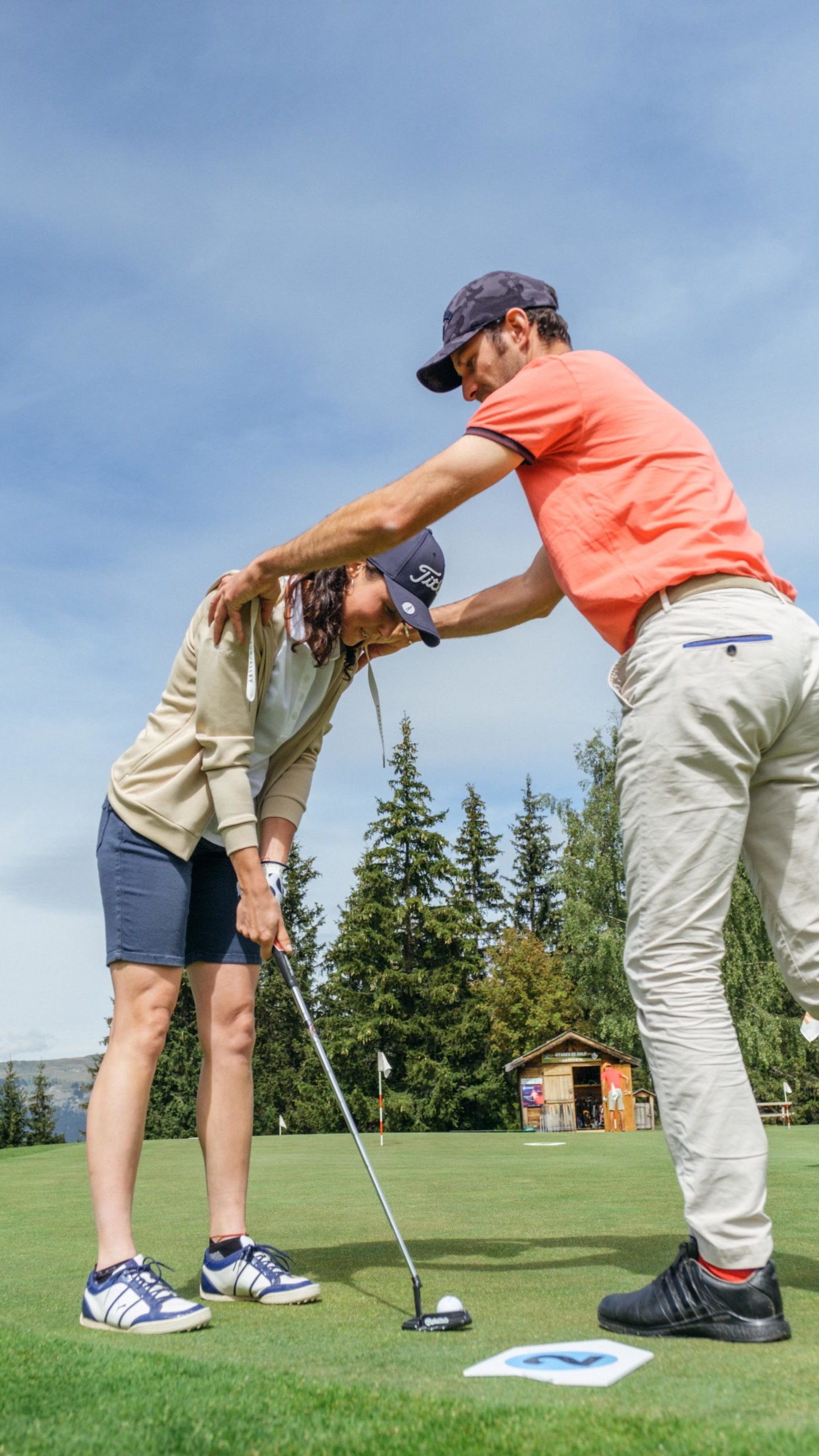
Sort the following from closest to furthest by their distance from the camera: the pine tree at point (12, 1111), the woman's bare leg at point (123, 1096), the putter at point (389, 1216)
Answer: the putter at point (389, 1216)
the woman's bare leg at point (123, 1096)
the pine tree at point (12, 1111)

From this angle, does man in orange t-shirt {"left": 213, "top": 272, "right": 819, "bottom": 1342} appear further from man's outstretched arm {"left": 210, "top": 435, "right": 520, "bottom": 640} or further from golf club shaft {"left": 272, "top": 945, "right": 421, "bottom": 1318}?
golf club shaft {"left": 272, "top": 945, "right": 421, "bottom": 1318}

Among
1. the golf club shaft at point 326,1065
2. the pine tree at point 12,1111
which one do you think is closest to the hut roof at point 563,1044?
the pine tree at point 12,1111

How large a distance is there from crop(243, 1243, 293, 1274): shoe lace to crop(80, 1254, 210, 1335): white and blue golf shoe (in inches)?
12.8

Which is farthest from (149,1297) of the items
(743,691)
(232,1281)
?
(743,691)

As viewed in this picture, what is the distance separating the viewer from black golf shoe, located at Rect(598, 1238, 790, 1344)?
7.39 ft

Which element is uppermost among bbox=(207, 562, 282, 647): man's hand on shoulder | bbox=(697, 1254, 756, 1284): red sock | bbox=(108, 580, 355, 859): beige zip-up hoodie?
bbox=(207, 562, 282, 647): man's hand on shoulder

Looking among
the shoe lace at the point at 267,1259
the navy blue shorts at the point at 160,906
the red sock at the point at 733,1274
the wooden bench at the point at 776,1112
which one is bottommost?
the wooden bench at the point at 776,1112

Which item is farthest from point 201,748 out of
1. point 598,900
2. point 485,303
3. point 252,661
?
point 598,900

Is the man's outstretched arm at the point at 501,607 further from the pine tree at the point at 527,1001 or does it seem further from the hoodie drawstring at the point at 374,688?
the pine tree at the point at 527,1001

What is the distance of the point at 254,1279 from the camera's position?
2.93m

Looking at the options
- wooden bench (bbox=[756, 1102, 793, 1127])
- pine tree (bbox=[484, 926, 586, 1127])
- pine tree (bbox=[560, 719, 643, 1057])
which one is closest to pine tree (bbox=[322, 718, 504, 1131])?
pine tree (bbox=[484, 926, 586, 1127])

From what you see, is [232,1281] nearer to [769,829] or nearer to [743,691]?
[769,829]

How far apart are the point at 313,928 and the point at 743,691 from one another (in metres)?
48.0

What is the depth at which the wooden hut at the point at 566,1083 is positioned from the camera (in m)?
29.1
